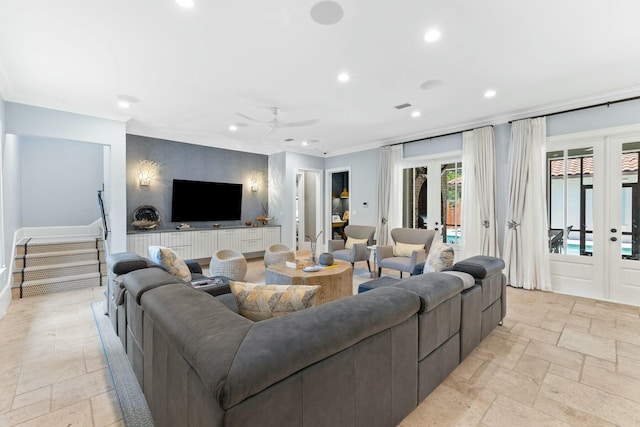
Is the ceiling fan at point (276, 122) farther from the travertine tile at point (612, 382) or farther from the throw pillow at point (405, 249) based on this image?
the travertine tile at point (612, 382)

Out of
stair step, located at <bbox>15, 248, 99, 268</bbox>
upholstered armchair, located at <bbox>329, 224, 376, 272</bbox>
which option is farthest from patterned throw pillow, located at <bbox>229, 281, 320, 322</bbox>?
stair step, located at <bbox>15, 248, 99, 268</bbox>

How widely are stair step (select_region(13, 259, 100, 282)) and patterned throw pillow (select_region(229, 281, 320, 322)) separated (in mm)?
4503

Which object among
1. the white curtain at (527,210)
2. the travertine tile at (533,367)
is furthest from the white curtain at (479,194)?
the travertine tile at (533,367)

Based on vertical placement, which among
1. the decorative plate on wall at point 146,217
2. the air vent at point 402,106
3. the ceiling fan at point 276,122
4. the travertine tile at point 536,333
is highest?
the air vent at point 402,106

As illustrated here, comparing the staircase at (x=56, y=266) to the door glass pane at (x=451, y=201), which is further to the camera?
the door glass pane at (x=451, y=201)

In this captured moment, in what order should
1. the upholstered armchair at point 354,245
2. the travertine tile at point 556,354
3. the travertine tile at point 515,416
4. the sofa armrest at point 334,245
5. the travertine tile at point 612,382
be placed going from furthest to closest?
the sofa armrest at point 334,245, the upholstered armchair at point 354,245, the travertine tile at point 556,354, the travertine tile at point 612,382, the travertine tile at point 515,416

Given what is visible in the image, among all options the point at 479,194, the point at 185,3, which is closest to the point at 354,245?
the point at 479,194

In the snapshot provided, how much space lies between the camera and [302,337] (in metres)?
1.16

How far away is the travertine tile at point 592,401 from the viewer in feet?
5.94

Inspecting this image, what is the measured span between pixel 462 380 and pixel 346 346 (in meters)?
1.43

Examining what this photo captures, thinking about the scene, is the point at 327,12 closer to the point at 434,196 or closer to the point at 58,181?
the point at 434,196

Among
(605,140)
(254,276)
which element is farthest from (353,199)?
(605,140)

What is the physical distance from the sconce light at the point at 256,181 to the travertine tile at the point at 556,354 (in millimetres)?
6118

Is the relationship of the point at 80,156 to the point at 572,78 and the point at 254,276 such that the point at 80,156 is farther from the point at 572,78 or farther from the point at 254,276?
the point at 572,78
